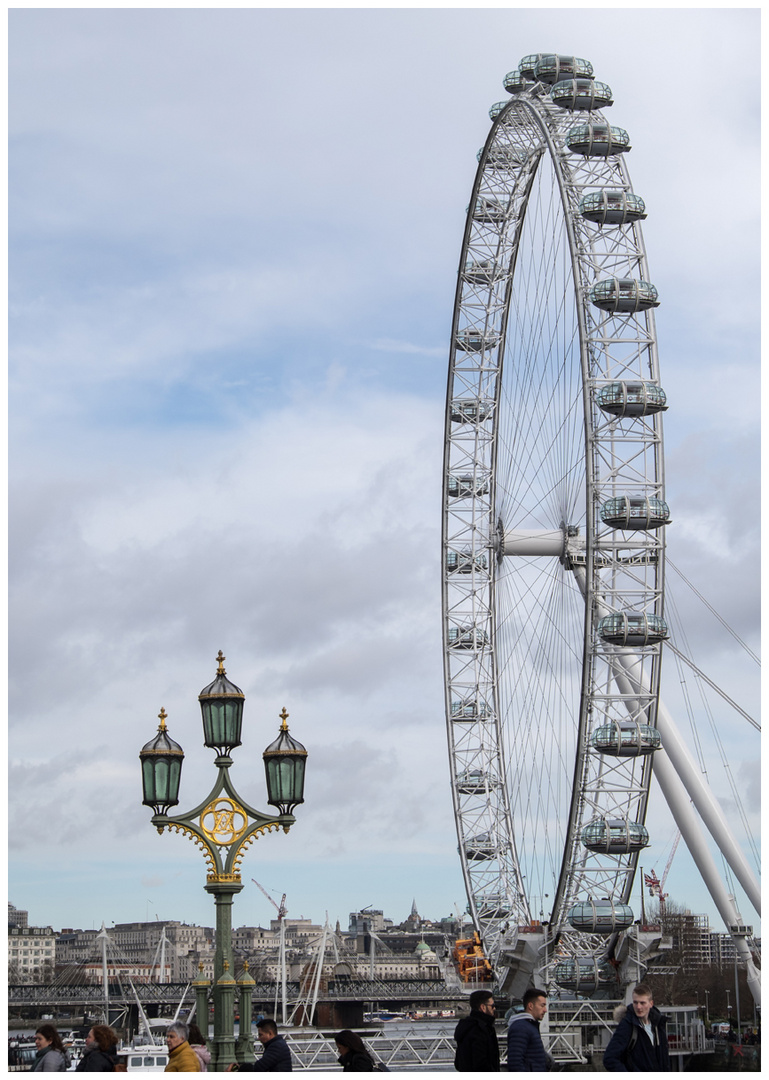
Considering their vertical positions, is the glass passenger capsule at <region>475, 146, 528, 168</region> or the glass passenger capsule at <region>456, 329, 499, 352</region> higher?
the glass passenger capsule at <region>475, 146, 528, 168</region>

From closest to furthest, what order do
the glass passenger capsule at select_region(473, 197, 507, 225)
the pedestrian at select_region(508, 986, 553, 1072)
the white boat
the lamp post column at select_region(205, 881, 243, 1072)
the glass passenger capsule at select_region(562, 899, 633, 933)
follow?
the pedestrian at select_region(508, 986, 553, 1072), the lamp post column at select_region(205, 881, 243, 1072), the white boat, the glass passenger capsule at select_region(562, 899, 633, 933), the glass passenger capsule at select_region(473, 197, 507, 225)

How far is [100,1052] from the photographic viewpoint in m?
13.3

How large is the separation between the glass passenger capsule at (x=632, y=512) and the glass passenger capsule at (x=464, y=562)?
43.1 feet

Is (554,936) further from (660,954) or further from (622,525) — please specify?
(622,525)

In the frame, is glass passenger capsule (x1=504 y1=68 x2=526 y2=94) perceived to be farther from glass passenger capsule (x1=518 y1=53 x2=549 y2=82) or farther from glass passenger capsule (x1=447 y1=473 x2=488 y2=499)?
glass passenger capsule (x1=447 y1=473 x2=488 y2=499)

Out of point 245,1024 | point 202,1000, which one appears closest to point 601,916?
point 202,1000

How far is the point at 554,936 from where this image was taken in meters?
47.6

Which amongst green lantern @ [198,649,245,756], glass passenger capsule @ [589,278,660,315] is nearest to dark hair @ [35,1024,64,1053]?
green lantern @ [198,649,245,756]

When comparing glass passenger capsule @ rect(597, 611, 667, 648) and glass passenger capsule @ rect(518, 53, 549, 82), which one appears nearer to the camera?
glass passenger capsule @ rect(597, 611, 667, 648)

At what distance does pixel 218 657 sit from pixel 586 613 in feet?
92.9

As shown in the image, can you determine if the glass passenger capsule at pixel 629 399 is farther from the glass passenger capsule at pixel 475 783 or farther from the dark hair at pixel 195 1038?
the dark hair at pixel 195 1038

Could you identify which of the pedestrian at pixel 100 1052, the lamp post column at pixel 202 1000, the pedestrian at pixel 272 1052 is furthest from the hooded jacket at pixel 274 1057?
the lamp post column at pixel 202 1000

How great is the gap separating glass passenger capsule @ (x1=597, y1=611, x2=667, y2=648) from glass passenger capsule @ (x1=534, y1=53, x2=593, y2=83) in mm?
18128

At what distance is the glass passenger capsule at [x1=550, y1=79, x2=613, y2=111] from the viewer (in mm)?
48531
